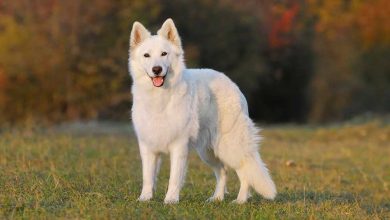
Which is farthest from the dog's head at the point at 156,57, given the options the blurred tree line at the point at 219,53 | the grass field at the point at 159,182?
the blurred tree line at the point at 219,53

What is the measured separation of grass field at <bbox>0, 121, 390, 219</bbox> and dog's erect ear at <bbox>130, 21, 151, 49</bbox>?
67.6 inches

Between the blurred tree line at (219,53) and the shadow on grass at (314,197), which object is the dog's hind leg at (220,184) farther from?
the blurred tree line at (219,53)

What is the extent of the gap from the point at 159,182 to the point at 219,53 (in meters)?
25.0

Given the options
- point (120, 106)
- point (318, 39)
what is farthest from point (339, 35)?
point (120, 106)

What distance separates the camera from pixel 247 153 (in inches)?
355

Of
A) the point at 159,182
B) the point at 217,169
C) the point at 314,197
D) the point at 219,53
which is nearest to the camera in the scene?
the point at 217,169

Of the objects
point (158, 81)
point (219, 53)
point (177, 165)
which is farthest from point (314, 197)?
point (219, 53)

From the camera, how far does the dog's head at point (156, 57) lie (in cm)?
813

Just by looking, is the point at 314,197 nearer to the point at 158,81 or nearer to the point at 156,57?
the point at 158,81

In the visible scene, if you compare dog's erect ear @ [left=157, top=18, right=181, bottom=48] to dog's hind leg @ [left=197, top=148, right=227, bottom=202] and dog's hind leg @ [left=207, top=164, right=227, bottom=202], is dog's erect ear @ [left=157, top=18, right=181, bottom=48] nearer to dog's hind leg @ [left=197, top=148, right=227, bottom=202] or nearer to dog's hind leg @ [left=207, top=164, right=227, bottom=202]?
dog's hind leg @ [left=197, top=148, right=227, bottom=202]

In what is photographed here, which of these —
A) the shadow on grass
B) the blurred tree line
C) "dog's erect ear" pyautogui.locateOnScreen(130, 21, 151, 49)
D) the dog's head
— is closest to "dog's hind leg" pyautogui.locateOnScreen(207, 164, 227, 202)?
the shadow on grass

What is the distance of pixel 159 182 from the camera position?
1084 centimetres

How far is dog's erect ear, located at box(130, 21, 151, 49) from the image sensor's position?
8.43 meters

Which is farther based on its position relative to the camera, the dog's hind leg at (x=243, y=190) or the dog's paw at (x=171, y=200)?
the dog's hind leg at (x=243, y=190)
